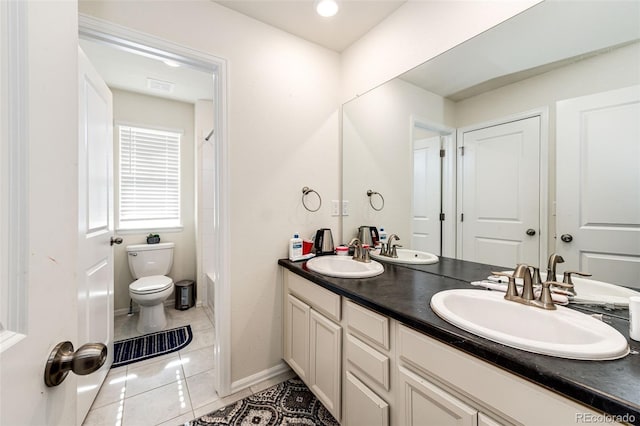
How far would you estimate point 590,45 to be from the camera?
3.20 ft

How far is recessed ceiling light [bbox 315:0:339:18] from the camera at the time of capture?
1500 mm

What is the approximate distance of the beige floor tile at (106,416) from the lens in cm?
139

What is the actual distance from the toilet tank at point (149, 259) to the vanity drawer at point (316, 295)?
68.7 inches

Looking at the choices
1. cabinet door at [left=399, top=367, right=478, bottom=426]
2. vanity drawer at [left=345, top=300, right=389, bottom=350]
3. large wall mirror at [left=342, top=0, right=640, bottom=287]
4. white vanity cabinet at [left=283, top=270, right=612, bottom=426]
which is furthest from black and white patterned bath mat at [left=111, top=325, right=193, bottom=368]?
large wall mirror at [left=342, top=0, right=640, bottom=287]

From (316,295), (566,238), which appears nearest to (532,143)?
(566,238)

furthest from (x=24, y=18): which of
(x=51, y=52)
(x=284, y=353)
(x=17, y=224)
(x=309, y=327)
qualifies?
(x=284, y=353)

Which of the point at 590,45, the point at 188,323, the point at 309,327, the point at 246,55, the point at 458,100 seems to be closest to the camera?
the point at 590,45

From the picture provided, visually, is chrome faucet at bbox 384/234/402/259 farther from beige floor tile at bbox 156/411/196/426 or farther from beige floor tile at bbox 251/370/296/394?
beige floor tile at bbox 156/411/196/426

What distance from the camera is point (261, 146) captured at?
1.72 m

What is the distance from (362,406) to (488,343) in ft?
2.22

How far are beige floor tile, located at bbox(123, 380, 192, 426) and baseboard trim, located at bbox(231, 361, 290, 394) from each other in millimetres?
267

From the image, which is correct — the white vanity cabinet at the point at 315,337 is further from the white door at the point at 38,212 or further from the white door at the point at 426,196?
the white door at the point at 38,212

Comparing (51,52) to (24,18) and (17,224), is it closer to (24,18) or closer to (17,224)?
(24,18)

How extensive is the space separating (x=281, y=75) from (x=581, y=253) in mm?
1863
